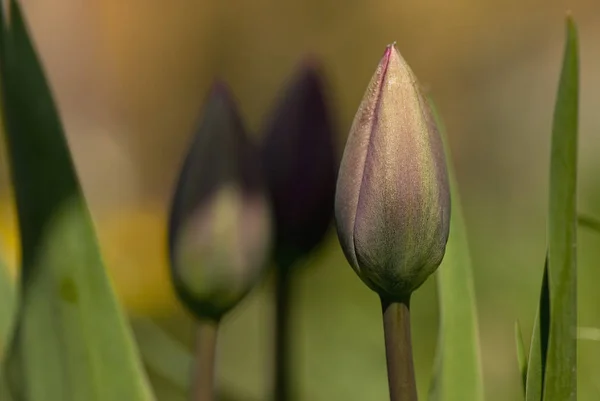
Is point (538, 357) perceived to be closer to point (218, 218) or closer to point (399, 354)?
point (399, 354)

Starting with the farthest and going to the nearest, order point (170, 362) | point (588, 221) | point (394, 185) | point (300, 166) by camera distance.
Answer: point (170, 362) < point (300, 166) < point (588, 221) < point (394, 185)

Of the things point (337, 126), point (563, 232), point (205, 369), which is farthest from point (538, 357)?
point (337, 126)

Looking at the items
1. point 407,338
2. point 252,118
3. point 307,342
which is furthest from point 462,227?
point 252,118

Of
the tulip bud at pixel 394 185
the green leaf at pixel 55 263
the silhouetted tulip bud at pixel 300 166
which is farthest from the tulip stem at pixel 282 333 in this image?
the tulip bud at pixel 394 185

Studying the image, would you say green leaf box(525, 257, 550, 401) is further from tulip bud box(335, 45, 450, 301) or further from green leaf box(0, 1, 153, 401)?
green leaf box(0, 1, 153, 401)

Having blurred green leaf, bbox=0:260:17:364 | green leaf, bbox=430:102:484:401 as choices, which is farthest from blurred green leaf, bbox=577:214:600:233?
blurred green leaf, bbox=0:260:17:364

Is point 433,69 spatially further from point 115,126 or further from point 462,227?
point 462,227
